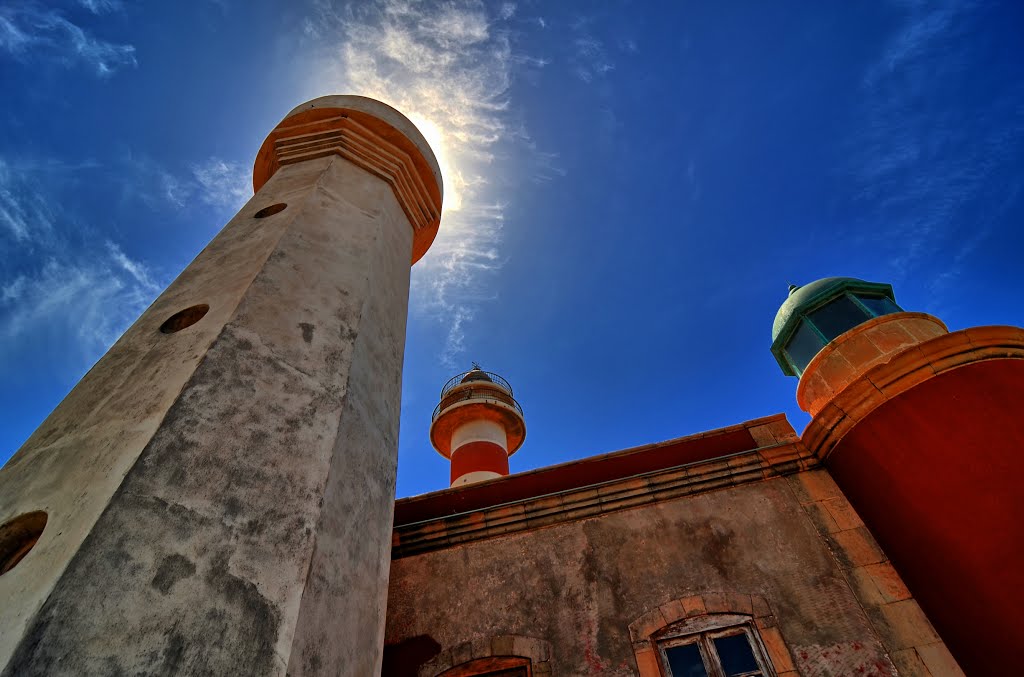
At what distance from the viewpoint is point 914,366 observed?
226 inches

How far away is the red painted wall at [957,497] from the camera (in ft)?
15.8

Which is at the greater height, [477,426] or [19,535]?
[477,426]

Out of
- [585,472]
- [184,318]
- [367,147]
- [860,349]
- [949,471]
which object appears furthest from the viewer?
[860,349]

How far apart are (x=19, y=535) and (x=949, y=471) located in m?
6.88

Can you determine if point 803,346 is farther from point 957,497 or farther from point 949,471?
point 957,497

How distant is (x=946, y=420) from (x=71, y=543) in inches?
258

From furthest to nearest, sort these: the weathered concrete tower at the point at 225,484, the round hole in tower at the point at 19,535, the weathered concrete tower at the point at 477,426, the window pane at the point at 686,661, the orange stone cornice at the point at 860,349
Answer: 1. the weathered concrete tower at the point at 477,426
2. the orange stone cornice at the point at 860,349
3. the window pane at the point at 686,661
4. the round hole in tower at the point at 19,535
5. the weathered concrete tower at the point at 225,484

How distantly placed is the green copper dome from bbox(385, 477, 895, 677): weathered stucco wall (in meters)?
4.86

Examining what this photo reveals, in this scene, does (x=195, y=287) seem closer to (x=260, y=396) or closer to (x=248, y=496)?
(x=260, y=396)

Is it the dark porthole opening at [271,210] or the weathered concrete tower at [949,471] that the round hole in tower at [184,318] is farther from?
the weathered concrete tower at [949,471]

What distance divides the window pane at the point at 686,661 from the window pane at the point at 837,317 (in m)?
6.32

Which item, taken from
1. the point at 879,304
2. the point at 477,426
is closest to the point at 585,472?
the point at 879,304

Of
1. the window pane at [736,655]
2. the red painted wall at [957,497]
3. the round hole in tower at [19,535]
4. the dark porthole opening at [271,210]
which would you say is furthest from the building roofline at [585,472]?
the round hole in tower at [19,535]

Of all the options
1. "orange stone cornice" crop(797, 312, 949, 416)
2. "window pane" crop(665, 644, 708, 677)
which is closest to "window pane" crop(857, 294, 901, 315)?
"orange stone cornice" crop(797, 312, 949, 416)
